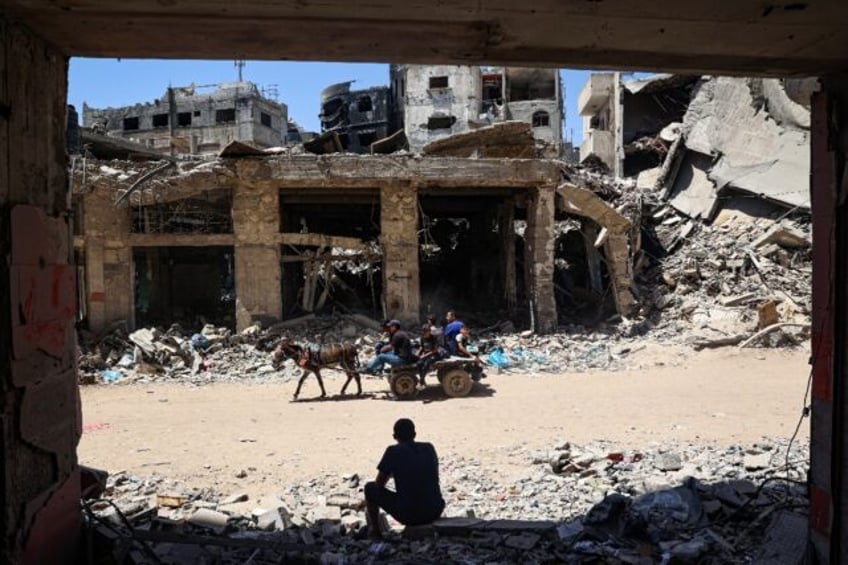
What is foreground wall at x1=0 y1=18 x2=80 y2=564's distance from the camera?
9.71 ft

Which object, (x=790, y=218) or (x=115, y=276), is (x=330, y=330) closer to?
(x=115, y=276)

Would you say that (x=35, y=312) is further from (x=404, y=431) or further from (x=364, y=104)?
(x=364, y=104)

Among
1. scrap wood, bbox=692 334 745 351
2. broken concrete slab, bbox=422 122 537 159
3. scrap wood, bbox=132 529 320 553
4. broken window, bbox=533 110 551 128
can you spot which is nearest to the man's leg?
scrap wood, bbox=132 529 320 553

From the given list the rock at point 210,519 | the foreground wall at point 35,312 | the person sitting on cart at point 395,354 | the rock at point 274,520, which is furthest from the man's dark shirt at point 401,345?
the foreground wall at point 35,312

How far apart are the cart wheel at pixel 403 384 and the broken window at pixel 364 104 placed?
34.2m

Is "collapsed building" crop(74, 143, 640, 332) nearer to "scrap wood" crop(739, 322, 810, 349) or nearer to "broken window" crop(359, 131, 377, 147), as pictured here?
"scrap wood" crop(739, 322, 810, 349)

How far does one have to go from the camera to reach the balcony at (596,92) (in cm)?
3005

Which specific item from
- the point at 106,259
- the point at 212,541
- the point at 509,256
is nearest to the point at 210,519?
the point at 212,541

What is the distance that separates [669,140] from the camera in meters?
26.8

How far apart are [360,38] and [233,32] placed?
663mm

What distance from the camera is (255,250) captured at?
15.0 m

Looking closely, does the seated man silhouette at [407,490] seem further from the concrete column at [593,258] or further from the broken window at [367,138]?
the broken window at [367,138]

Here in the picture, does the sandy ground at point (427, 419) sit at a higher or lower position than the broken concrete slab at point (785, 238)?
lower

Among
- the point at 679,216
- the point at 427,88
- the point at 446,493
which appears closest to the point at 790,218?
the point at 679,216
